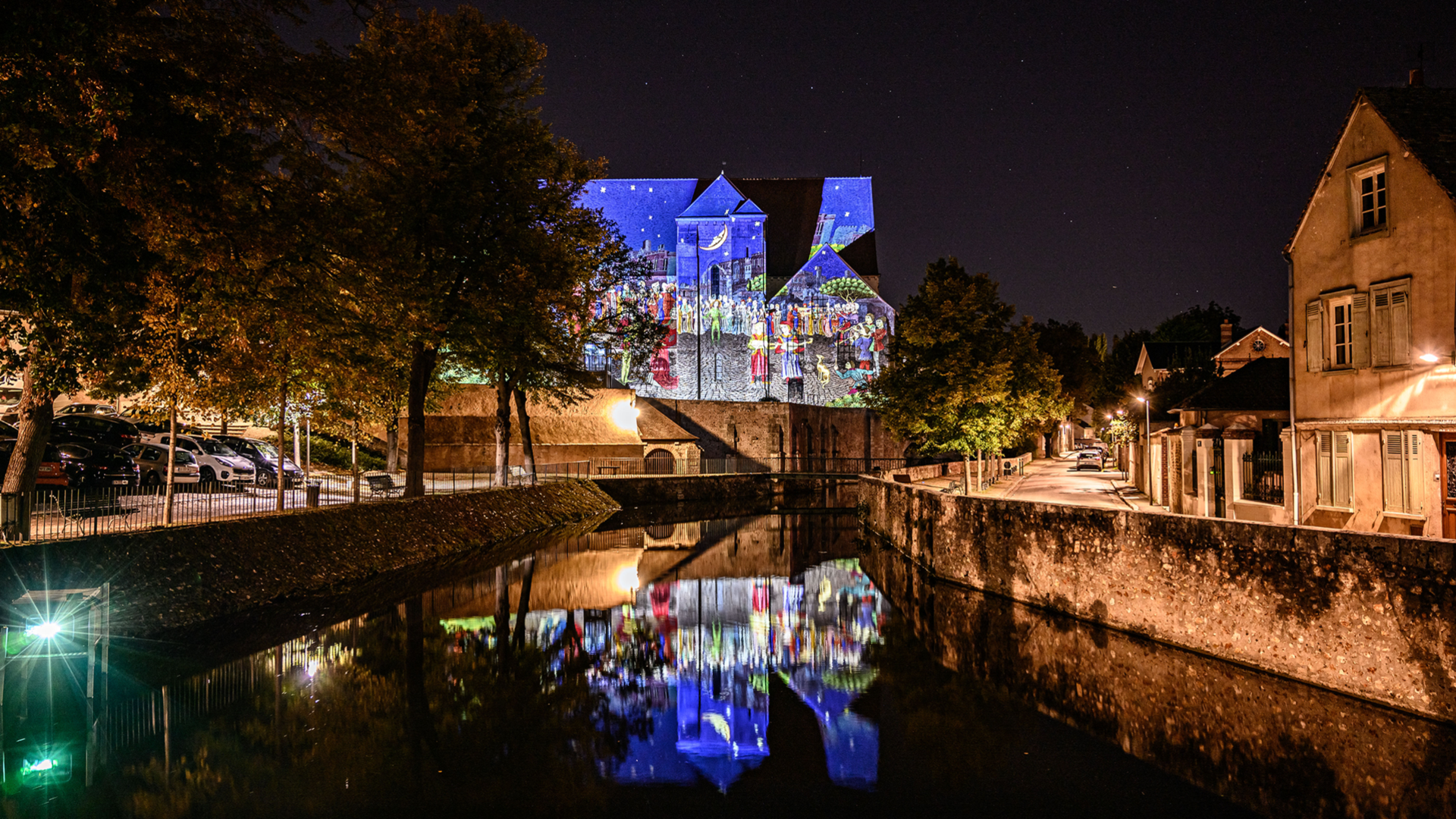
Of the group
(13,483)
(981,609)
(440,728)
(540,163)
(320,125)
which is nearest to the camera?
(440,728)

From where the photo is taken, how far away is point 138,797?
297 inches

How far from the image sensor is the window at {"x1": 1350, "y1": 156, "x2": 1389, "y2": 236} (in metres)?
14.4

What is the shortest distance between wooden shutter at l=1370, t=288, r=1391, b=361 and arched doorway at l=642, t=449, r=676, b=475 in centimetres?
3261

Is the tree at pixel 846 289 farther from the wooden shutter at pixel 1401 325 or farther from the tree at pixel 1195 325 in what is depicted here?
the wooden shutter at pixel 1401 325

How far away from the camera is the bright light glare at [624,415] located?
4478 cm

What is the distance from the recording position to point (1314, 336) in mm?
15766

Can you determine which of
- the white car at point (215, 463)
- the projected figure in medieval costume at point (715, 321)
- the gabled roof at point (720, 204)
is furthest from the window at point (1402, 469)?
the gabled roof at point (720, 204)

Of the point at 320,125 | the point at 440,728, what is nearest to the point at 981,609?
the point at 440,728

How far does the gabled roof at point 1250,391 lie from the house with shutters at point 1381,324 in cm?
584

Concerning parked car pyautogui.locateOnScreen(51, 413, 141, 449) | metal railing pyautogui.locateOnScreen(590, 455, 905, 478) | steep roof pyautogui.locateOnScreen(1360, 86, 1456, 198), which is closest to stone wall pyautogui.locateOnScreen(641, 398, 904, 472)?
metal railing pyautogui.locateOnScreen(590, 455, 905, 478)

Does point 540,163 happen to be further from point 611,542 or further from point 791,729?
point 791,729

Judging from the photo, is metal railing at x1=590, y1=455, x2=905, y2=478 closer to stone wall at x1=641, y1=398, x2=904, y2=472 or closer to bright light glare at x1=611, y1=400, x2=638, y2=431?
stone wall at x1=641, y1=398, x2=904, y2=472

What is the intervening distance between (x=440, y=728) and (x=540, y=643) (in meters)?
4.31

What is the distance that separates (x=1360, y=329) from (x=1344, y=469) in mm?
2239
